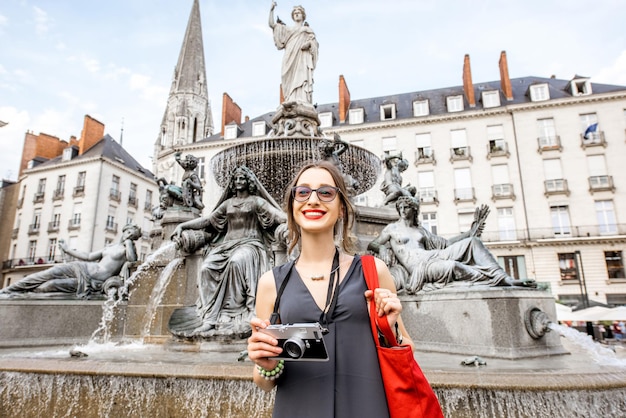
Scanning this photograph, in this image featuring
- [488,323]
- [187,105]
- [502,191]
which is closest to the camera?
[488,323]

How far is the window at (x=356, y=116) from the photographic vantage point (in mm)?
38156

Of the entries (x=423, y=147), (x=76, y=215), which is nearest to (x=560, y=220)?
(x=423, y=147)

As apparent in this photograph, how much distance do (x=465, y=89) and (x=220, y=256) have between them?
36.8 metres

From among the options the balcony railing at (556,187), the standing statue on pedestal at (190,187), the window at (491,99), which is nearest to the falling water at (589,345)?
the standing statue on pedestal at (190,187)

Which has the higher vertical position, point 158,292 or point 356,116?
point 356,116

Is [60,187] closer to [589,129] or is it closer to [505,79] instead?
[505,79]

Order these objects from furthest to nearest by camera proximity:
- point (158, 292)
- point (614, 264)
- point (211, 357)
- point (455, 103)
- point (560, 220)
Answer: point (455, 103) < point (560, 220) < point (614, 264) < point (158, 292) < point (211, 357)

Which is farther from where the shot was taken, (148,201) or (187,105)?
(187,105)

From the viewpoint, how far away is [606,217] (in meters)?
30.7

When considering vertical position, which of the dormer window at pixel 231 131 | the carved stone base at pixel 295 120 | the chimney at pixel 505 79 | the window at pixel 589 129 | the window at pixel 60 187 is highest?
the chimney at pixel 505 79

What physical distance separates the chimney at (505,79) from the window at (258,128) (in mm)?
22805

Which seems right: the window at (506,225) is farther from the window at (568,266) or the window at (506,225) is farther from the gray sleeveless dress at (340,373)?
the gray sleeveless dress at (340,373)

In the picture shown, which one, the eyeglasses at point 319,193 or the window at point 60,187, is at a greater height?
the window at point 60,187

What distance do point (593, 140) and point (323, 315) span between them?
3813cm
